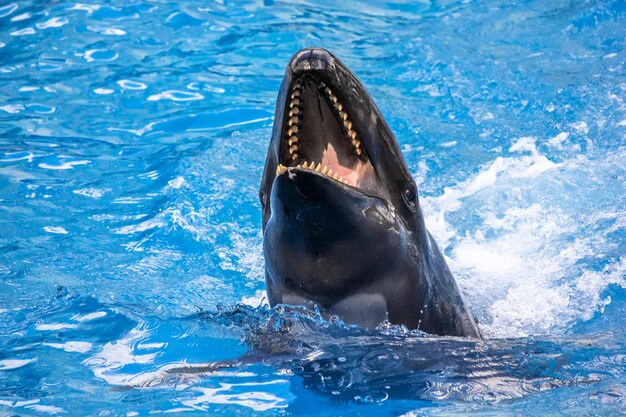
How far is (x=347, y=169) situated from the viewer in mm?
4965

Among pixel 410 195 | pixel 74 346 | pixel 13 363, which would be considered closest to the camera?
pixel 410 195

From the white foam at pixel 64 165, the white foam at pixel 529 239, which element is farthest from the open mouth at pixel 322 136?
the white foam at pixel 64 165

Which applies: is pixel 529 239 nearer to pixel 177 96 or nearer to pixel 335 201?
pixel 335 201

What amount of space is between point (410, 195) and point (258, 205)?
3.88 meters

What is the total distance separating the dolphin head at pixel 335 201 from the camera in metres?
4.67

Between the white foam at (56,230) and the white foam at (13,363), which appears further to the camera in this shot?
the white foam at (56,230)

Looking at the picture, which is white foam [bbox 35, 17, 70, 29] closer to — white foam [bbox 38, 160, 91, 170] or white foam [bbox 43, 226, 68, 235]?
white foam [bbox 38, 160, 91, 170]

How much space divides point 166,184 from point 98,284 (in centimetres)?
229

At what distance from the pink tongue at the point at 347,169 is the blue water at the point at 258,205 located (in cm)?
86

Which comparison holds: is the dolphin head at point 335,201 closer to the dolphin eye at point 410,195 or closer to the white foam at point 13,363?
the dolphin eye at point 410,195

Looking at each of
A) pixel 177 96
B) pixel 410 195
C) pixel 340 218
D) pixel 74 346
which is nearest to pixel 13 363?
pixel 74 346

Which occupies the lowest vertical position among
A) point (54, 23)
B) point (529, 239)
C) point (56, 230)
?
point (529, 239)

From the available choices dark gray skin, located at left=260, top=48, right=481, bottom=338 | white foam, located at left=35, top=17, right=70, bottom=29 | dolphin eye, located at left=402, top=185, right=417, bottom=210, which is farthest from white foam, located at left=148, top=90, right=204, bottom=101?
dolphin eye, located at left=402, top=185, right=417, bottom=210

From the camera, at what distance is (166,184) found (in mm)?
9352
